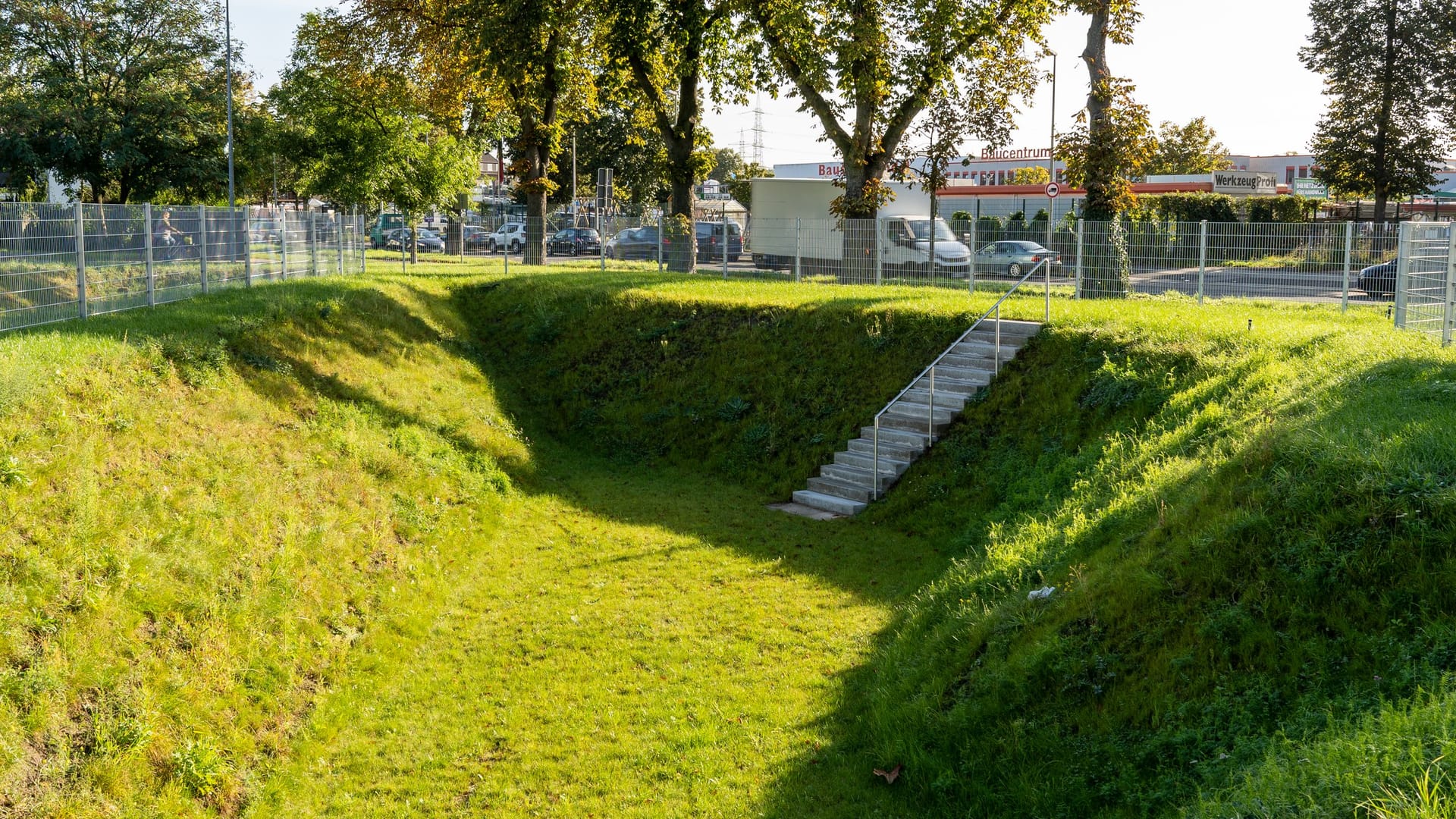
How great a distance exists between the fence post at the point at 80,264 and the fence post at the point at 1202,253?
1675cm

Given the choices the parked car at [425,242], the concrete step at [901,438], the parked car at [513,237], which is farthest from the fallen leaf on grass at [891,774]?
the parked car at [425,242]

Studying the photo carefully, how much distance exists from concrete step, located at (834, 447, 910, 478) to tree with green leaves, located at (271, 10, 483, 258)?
2221 centimetres

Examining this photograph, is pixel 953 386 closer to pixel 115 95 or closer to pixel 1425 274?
pixel 1425 274

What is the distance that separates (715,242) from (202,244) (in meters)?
17.9

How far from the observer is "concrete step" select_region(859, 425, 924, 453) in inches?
562

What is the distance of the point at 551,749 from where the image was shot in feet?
26.3

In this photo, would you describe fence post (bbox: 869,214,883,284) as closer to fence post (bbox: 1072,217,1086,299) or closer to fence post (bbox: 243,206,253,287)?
fence post (bbox: 1072,217,1086,299)

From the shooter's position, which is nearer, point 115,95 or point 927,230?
point 927,230

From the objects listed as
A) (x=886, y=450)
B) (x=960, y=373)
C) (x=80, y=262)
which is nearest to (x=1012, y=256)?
(x=960, y=373)

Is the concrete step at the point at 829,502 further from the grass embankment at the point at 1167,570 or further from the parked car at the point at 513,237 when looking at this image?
the parked car at the point at 513,237

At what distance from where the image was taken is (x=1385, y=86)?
41469 millimetres

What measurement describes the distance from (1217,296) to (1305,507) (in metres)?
12.5

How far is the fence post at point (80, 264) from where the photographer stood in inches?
520

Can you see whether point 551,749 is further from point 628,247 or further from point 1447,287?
point 628,247
